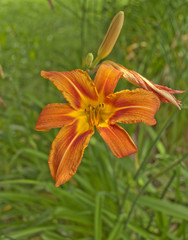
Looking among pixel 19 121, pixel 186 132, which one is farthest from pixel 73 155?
pixel 186 132

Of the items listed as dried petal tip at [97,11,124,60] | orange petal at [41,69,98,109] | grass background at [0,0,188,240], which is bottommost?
grass background at [0,0,188,240]

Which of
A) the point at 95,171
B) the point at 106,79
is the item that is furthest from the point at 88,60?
the point at 95,171

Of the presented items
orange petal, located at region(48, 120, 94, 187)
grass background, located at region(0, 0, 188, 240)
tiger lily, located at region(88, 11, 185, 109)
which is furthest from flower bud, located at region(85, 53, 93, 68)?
grass background, located at region(0, 0, 188, 240)

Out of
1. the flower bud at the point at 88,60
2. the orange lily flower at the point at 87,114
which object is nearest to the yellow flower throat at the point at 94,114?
the orange lily flower at the point at 87,114

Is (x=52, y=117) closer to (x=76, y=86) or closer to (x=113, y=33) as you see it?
(x=76, y=86)

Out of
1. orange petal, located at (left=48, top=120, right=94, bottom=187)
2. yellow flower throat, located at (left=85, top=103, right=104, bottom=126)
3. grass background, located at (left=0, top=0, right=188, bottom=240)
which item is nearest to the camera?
orange petal, located at (left=48, top=120, right=94, bottom=187)

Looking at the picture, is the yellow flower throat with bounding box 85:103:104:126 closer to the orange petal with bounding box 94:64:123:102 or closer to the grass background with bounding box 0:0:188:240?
the orange petal with bounding box 94:64:123:102
